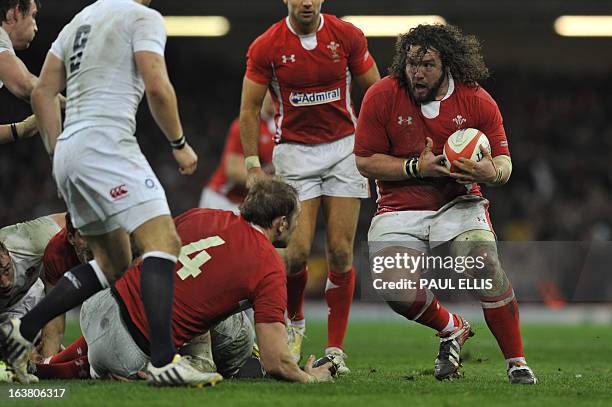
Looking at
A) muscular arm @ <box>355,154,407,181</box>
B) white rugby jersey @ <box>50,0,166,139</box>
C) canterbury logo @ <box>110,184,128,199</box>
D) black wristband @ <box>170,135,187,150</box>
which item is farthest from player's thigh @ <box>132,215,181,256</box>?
muscular arm @ <box>355,154,407,181</box>

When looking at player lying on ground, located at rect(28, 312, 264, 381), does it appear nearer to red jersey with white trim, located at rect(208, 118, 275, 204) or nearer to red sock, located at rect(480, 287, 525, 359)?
red sock, located at rect(480, 287, 525, 359)

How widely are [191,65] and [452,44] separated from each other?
1998cm

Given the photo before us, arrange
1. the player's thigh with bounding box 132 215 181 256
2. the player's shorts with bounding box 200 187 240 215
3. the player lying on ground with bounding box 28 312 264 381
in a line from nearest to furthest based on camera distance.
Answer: the player's thigh with bounding box 132 215 181 256, the player lying on ground with bounding box 28 312 264 381, the player's shorts with bounding box 200 187 240 215

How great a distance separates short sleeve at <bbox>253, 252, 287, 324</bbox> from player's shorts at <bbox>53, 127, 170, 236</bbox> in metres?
0.65

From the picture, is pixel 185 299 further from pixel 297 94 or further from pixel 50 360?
pixel 297 94

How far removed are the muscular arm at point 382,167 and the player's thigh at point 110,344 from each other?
183cm

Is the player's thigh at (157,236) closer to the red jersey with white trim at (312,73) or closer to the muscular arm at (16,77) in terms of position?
the muscular arm at (16,77)

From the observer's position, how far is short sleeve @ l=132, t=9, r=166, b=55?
5.12 meters

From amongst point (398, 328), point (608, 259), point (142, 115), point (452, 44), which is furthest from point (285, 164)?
point (142, 115)

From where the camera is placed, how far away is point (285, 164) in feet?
25.3

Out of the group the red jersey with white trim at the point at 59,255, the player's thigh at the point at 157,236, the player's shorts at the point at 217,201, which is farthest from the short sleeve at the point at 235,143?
the player's thigh at the point at 157,236

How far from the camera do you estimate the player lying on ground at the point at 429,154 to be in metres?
6.28

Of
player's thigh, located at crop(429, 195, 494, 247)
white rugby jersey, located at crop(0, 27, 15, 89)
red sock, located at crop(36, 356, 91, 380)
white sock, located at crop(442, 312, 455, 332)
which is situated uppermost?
white rugby jersey, located at crop(0, 27, 15, 89)

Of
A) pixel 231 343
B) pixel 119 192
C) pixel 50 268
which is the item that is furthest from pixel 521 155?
pixel 119 192
